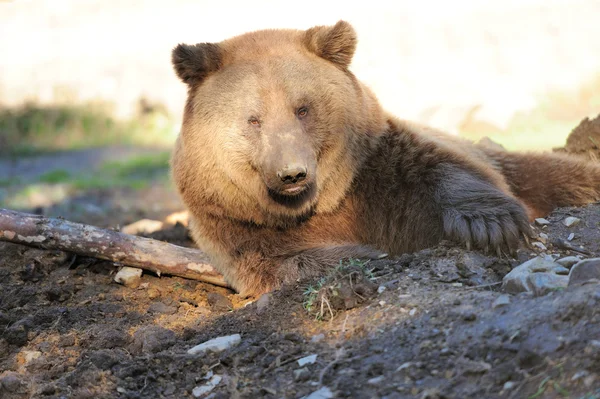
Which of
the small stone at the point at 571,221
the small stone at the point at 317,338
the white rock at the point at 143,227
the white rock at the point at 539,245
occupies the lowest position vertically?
the white rock at the point at 143,227

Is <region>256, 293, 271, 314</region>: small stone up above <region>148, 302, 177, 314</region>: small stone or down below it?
above

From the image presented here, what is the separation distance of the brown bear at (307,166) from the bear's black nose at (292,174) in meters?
0.05

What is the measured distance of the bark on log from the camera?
4770 millimetres

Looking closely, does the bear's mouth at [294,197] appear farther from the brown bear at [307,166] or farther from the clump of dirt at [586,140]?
the clump of dirt at [586,140]

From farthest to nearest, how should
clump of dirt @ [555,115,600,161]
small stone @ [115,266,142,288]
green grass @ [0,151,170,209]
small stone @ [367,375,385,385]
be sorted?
green grass @ [0,151,170,209] → clump of dirt @ [555,115,600,161] → small stone @ [115,266,142,288] → small stone @ [367,375,385,385]

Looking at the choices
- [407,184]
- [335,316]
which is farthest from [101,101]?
[335,316]

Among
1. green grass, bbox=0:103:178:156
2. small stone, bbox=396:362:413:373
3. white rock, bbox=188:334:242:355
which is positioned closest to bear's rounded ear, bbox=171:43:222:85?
white rock, bbox=188:334:242:355

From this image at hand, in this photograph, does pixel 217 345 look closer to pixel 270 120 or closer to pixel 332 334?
pixel 332 334

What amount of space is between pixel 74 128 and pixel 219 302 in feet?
33.6

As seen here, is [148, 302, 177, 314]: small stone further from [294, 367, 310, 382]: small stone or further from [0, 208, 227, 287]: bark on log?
[294, 367, 310, 382]: small stone

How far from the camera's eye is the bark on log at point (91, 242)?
188 inches

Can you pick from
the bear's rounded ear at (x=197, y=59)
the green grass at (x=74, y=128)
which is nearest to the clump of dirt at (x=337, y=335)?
the bear's rounded ear at (x=197, y=59)

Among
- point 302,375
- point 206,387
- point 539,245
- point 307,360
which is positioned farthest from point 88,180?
point 302,375

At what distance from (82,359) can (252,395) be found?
1.19 m
